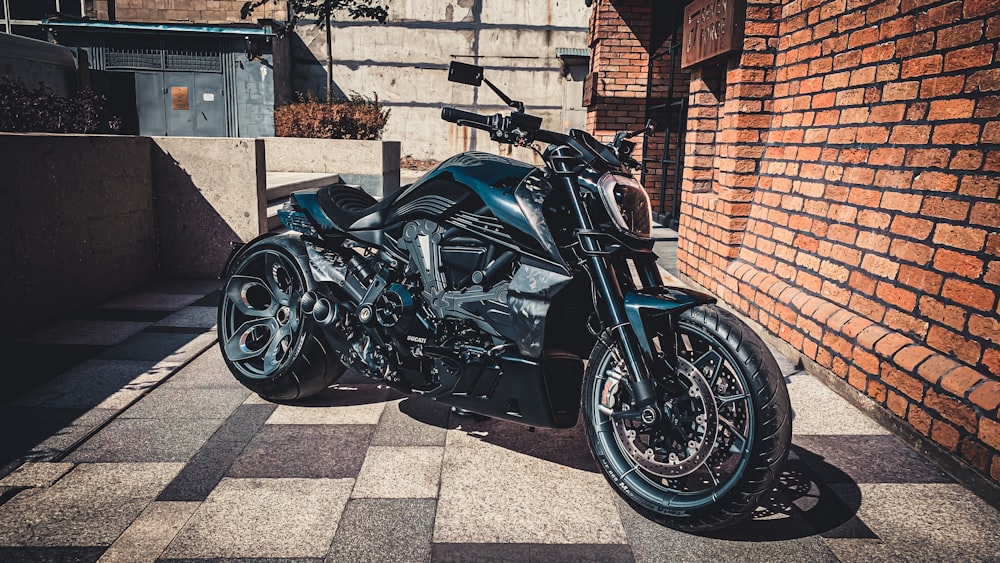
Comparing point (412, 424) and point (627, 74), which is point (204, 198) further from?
point (627, 74)

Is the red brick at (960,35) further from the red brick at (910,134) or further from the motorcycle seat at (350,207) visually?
the motorcycle seat at (350,207)

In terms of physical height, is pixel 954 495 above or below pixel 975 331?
below

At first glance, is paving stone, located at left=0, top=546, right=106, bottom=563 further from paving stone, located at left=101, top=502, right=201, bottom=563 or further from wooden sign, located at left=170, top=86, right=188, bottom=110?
wooden sign, located at left=170, top=86, right=188, bottom=110

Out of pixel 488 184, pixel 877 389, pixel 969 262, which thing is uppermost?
pixel 488 184

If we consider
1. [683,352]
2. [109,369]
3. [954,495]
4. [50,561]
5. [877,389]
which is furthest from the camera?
[109,369]

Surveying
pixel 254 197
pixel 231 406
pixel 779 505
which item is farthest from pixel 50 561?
pixel 254 197

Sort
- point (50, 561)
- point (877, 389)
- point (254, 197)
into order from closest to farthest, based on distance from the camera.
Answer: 1. point (50, 561)
2. point (877, 389)
3. point (254, 197)

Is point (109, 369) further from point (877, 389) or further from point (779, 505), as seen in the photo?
point (877, 389)

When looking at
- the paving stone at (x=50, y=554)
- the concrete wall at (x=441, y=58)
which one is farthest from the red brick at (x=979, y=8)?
the concrete wall at (x=441, y=58)

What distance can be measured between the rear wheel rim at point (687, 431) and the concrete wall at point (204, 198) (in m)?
4.53

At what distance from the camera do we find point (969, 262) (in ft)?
9.32

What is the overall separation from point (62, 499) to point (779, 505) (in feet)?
8.69

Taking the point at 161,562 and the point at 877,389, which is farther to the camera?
the point at 877,389

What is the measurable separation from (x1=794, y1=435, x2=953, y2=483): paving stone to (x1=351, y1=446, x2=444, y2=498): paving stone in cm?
158
